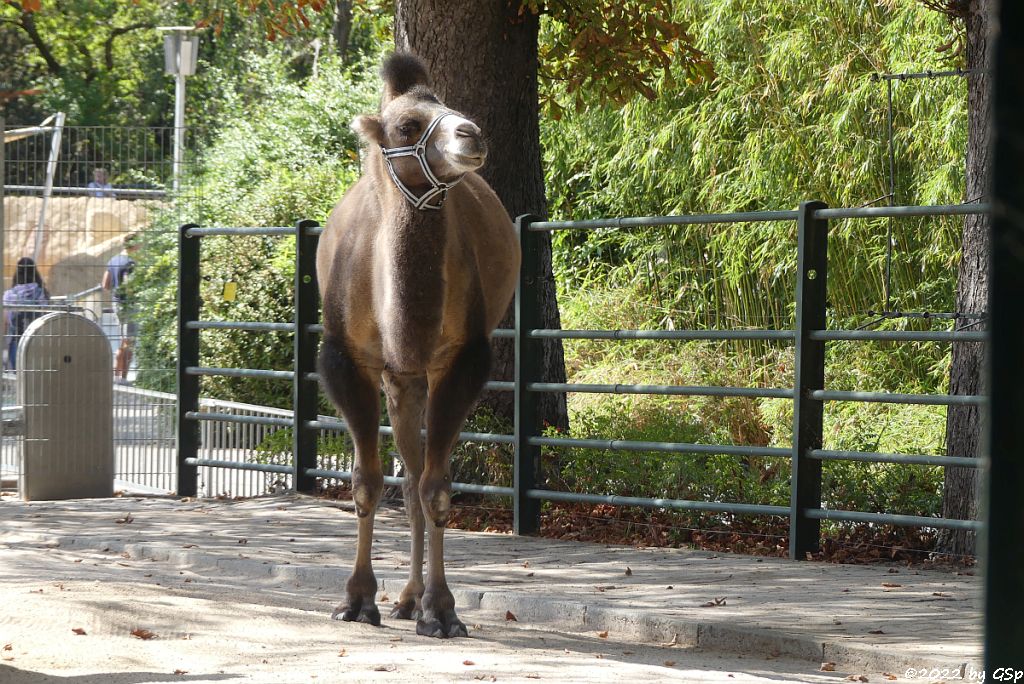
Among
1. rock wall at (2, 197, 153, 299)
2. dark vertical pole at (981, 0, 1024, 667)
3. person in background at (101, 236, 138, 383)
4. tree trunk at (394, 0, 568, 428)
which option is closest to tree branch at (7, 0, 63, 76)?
person in background at (101, 236, 138, 383)

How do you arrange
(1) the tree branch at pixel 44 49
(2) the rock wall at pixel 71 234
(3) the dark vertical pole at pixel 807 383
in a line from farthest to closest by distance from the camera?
(1) the tree branch at pixel 44 49
(2) the rock wall at pixel 71 234
(3) the dark vertical pole at pixel 807 383

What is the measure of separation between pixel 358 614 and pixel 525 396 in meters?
2.98

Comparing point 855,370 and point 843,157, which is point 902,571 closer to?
point 855,370

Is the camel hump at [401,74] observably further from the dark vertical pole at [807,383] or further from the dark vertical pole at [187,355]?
the dark vertical pole at [187,355]

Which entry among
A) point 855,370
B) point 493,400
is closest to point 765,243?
point 855,370

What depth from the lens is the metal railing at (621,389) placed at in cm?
725

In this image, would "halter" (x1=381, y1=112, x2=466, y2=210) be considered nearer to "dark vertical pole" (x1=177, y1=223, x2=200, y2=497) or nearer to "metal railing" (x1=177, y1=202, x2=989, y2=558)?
"metal railing" (x1=177, y1=202, x2=989, y2=558)

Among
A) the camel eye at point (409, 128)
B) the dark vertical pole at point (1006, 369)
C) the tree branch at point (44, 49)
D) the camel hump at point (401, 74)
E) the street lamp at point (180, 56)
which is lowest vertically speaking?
the dark vertical pole at point (1006, 369)

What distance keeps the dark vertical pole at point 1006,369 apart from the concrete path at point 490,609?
3.60 m

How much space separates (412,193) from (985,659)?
13.8 feet

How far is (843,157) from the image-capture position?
13680 mm

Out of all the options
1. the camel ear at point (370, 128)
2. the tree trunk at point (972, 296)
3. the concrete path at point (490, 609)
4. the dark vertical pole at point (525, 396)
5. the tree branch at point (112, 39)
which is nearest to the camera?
the concrete path at point (490, 609)

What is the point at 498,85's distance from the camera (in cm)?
943

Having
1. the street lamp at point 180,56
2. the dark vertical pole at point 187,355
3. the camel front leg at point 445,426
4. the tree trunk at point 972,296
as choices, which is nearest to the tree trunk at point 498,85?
the dark vertical pole at point 187,355
